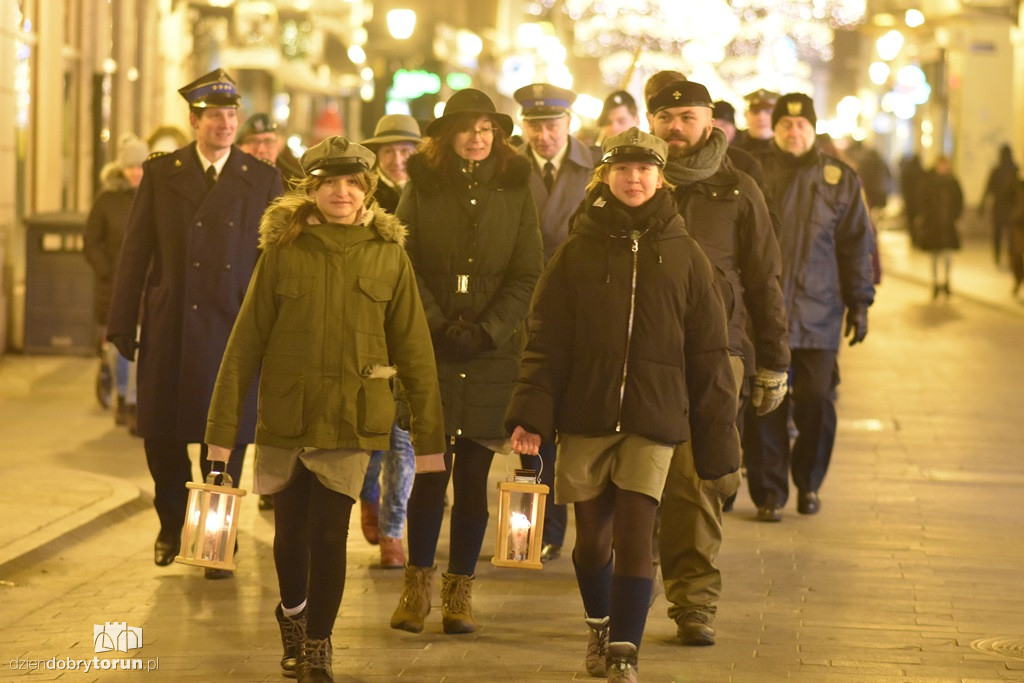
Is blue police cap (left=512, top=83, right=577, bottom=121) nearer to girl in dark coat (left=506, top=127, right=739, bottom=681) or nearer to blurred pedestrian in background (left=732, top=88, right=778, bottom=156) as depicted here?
girl in dark coat (left=506, top=127, right=739, bottom=681)

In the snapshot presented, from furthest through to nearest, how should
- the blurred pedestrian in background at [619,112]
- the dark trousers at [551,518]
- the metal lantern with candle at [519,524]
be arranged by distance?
the blurred pedestrian in background at [619,112] → the dark trousers at [551,518] → the metal lantern with candle at [519,524]

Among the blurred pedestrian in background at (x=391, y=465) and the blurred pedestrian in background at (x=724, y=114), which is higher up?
the blurred pedestrian in background at (x=724, y=114)

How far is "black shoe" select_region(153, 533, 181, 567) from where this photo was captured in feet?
27.7

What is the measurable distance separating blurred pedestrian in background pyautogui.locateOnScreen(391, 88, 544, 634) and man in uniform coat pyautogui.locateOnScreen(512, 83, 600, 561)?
132 centimetres

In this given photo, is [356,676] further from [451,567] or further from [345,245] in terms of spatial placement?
[345,245]

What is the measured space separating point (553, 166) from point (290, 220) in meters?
2.81

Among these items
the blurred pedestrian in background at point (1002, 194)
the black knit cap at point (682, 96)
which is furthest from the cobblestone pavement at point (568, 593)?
the blurred pedestrian in background at point (1002, 194)

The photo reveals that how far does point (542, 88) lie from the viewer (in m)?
9.10

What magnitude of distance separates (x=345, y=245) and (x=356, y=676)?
1.47 metres

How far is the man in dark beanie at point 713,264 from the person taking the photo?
24.3 ft

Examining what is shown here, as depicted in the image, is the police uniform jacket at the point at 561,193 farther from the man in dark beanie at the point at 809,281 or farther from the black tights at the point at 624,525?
the black tights at the point at 624,525

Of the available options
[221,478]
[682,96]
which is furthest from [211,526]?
[682,96]

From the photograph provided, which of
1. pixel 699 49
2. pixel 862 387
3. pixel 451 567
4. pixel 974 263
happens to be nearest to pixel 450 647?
pixel 451 567

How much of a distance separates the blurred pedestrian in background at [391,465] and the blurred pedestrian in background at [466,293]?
19.4 inches
